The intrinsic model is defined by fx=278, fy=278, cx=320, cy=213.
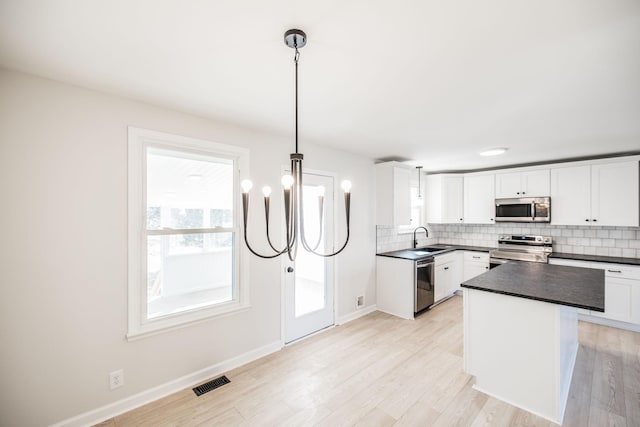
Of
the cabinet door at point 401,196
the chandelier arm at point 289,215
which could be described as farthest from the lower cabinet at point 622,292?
the chandelier arm at point 289,215

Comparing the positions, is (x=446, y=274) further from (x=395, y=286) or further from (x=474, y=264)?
(x=395, y=286)

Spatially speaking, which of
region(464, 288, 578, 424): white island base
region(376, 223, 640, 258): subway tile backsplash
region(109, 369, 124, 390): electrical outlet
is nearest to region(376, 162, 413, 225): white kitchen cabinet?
region(376, 223, 640, 258): subway tile backsplash

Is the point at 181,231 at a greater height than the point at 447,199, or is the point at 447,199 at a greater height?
the point at 447,199

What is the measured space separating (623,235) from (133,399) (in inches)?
255

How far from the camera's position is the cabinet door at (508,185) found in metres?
4.82

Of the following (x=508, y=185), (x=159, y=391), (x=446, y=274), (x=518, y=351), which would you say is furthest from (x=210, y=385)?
(x=508, y=185)

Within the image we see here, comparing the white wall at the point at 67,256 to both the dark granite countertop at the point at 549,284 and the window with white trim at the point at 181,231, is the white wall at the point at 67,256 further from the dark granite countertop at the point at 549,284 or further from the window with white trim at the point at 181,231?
the dark granite countertop at the point at 549,284

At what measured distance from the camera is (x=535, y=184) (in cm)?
463

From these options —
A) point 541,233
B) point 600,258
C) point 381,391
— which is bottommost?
point 381,391

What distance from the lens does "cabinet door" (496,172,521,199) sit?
4.82 meters

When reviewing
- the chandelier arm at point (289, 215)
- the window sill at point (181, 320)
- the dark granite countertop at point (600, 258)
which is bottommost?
the window sill at point (181, 320)

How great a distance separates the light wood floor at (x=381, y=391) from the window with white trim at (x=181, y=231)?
2.26 feet

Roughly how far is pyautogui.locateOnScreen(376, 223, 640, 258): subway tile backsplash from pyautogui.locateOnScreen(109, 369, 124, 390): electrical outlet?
11.8 feet

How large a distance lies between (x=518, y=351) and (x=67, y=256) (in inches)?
138
